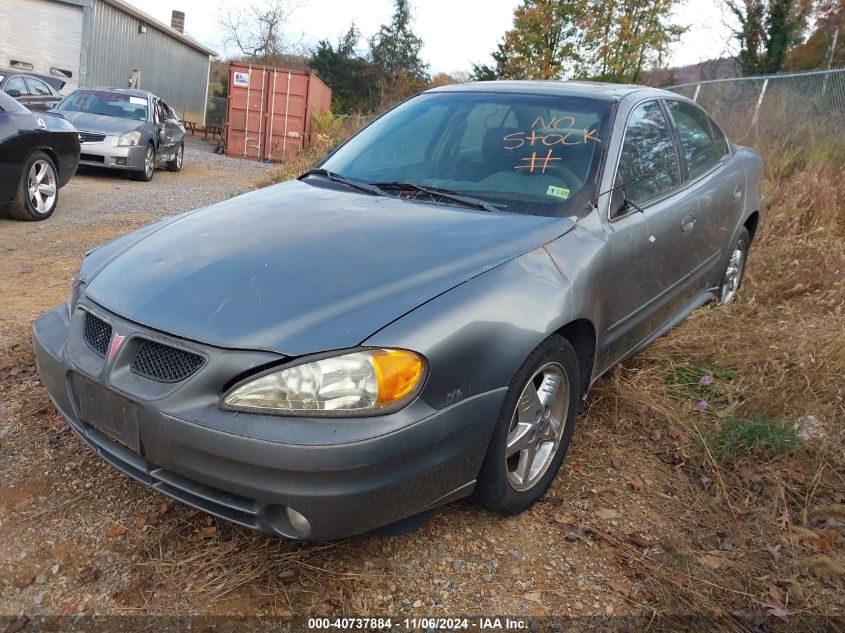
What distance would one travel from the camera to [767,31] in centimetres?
2400

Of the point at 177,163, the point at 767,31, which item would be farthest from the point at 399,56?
the point at 177,163

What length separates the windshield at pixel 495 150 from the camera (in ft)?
9.48

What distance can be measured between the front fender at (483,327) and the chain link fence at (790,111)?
310 inches

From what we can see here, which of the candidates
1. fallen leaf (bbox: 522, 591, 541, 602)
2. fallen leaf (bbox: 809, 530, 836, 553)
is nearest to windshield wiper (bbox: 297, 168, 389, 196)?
fallen leaf (bbox: 522, 591, 541, 602)

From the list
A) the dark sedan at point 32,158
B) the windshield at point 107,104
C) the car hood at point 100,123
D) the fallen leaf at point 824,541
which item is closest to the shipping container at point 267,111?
the windshield at point 107,104

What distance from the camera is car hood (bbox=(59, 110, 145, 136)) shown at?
34.4 ft

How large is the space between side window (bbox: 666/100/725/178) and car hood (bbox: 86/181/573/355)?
159 cm

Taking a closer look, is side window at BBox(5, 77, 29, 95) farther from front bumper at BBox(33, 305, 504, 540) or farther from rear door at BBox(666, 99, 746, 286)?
front bumper at BBox(33, 305, 504, 540)

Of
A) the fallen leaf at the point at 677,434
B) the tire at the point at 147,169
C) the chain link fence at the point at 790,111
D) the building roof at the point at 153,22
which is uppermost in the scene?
the building roof at the point at 153,22

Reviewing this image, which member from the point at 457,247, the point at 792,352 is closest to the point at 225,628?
the point at 457,247

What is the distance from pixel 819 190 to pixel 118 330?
6845mm

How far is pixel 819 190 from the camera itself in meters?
6.71

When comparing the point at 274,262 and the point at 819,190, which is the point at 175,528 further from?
the point at 819,190

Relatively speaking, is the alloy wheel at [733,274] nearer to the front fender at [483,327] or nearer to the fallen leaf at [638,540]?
the fallen leaf at [638,540]
